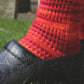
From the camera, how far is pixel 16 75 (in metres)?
0.64

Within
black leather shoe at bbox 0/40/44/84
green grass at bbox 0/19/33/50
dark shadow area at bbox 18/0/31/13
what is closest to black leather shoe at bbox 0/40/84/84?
black leather shoe at bbox 0/40/44/84

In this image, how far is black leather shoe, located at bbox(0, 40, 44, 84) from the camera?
63cm

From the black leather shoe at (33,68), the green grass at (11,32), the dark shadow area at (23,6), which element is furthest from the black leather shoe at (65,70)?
the dark shadow area at (23,6)

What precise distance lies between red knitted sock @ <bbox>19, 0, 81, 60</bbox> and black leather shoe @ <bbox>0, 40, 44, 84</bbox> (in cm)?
6

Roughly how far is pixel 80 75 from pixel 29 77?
0.24 m

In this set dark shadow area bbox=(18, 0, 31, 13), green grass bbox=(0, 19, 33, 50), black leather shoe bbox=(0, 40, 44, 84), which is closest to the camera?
black leather shoe bbox=(0, 40, 44, 84)

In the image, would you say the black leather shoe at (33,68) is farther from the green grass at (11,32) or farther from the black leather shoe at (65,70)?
the green grass at (11,32)

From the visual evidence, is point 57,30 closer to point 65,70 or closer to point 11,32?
point 65,70

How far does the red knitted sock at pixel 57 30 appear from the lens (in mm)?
691

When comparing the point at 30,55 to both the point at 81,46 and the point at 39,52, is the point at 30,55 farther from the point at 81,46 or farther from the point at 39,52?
the point at 81,46

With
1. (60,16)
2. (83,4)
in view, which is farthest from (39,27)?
(83,4)

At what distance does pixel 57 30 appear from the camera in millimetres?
713

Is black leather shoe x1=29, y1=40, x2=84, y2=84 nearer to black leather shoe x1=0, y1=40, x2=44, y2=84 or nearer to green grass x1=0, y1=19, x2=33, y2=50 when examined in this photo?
black leather shoe x1=0, y1=40, x2=44, y2=84

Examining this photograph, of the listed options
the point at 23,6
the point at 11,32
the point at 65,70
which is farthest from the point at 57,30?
the point at 23,6
